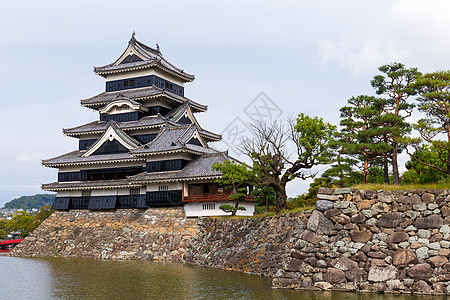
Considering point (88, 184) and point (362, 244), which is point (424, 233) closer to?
point (362, 244)

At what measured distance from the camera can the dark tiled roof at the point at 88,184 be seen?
1427 inches

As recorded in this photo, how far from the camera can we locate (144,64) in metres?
41.9

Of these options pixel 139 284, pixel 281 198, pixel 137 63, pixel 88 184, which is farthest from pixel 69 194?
pixel 281 198

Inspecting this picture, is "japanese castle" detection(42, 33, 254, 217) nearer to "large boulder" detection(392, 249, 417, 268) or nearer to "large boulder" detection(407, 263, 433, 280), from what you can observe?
"large boulder" detection(392, 249, 417, 268)

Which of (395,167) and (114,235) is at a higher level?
(395,167)

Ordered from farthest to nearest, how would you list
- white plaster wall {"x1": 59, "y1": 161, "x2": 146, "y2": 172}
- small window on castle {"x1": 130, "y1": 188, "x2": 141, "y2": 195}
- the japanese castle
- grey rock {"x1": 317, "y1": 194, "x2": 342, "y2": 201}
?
white plaster wall {"x1": 59, "y1": 161, "x2": 146, "y2": 172} → small window on castle {"x1": 130, "y1": 188, "x2": 141, "y2": 195} → the japanese castle → grey rock {"x1": 317, "y1": 194, "x2": 342, "y2": 201}

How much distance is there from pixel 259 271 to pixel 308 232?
458 cm

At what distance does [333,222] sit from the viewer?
17344 mm

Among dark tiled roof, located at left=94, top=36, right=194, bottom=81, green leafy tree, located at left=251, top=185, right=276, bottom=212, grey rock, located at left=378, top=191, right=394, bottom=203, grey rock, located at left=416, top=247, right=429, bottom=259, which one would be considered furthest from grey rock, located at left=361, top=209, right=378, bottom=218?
dark tiled roof, located at left=94, top=36, right=194, bottom=81

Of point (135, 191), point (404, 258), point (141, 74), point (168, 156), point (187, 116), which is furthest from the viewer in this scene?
point (141, 74)

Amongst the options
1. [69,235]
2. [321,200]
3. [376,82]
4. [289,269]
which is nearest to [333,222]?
[321,200]

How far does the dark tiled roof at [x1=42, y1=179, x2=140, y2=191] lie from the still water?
10100mm

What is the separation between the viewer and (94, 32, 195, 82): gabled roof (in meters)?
42.4

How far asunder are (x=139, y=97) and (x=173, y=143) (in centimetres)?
927
